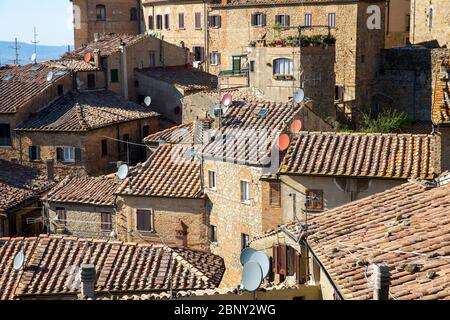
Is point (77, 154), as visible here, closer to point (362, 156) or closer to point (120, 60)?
point (120, 60)

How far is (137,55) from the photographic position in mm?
42469

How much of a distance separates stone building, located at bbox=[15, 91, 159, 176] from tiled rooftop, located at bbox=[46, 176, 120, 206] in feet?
15.1

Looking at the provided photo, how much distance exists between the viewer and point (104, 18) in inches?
2266

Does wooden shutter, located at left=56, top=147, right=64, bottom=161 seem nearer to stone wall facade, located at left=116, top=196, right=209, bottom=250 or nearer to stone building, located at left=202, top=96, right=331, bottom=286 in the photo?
stone wall facade, located at left=116, top=196, right=209, bottom=250

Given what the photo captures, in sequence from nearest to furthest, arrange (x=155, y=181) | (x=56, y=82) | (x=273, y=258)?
(x=273, y=258), (x=155, y=181), (x=56, y=82)

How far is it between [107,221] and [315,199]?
974cm

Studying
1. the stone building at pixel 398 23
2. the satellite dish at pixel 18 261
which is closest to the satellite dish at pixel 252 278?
the satellite dish at pixel 18 261

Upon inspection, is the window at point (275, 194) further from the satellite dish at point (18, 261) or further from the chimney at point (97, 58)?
the chimney at point (97, 58)

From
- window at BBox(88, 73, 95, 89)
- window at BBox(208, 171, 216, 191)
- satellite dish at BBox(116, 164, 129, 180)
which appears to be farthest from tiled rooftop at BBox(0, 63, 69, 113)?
window at BBox(208, 171, 216, 191)

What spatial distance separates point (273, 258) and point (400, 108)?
25.8 metres

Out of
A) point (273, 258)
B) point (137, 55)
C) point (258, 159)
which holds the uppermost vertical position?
point (137, 55)
